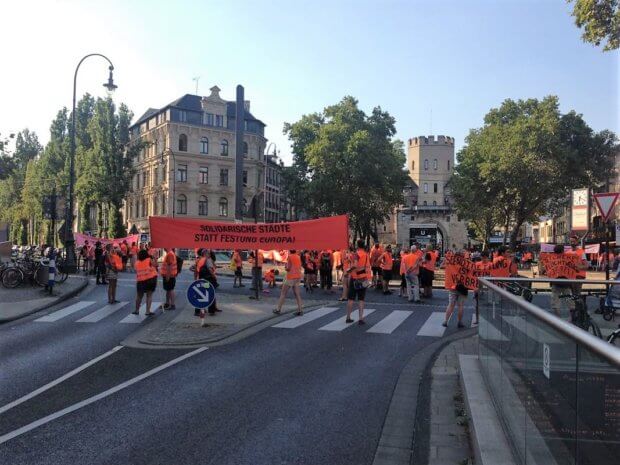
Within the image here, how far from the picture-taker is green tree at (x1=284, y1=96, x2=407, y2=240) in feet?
164

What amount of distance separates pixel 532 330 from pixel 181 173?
206ft

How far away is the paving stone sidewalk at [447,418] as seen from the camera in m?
4.66

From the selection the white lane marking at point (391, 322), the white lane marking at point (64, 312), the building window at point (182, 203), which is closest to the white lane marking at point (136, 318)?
the white lane marking at point (64, 312)

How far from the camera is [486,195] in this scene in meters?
49.6

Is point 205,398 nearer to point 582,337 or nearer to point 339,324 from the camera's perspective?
point 582,337

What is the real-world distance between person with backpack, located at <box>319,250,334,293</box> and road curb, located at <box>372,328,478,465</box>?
11590mm

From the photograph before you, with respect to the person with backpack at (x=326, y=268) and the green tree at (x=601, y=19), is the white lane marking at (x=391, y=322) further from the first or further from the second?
the green tree at (x=601, y=19)

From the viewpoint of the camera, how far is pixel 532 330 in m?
3.47

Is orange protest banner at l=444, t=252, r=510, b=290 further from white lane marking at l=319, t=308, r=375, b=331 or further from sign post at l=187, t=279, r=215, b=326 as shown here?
sign post at l=187, t=279, r=215, b=326

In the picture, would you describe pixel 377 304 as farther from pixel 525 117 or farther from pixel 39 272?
pixel 525 117

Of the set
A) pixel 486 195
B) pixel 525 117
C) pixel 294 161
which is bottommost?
pixel 486 195

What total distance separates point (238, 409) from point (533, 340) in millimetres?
3550

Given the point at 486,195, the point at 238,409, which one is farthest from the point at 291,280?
the point at 486,195

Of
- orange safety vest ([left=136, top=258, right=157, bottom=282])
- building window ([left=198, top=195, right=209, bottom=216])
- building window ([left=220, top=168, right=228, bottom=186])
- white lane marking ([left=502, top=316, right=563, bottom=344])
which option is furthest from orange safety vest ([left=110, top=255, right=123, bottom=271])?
building window ([left=220, top=168, right=228, bottom=186])
